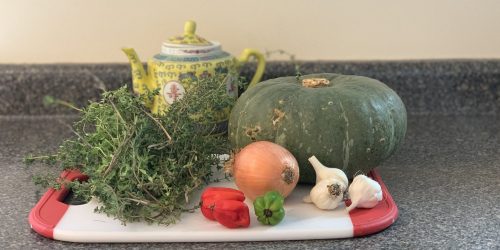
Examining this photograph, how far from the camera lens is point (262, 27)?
1261 millimetres

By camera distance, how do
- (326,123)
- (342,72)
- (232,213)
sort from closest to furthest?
(232,213) < (326,123) < (342,72)

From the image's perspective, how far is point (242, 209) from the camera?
2.31ft

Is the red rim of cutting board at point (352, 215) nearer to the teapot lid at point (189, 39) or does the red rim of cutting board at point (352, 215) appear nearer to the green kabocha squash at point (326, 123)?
the green kabocha squash at point (326, 123)

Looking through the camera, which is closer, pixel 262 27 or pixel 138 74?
pixel 138 74

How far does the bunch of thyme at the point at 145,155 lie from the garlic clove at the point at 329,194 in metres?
0.16

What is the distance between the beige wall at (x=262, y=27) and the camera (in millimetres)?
1253

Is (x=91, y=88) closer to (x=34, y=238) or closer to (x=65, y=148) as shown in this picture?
(x=65, y=148)

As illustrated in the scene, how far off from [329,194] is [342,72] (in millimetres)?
537

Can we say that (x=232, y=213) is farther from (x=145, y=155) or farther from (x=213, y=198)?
(x=145, y=155)

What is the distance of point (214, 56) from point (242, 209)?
45cm

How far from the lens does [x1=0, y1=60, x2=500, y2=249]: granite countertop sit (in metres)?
0.71

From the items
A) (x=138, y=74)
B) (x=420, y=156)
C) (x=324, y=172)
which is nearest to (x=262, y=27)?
(x=138, y=74)

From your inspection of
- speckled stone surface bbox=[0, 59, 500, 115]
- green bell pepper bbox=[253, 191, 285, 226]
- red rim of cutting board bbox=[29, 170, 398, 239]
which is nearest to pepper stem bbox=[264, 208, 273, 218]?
green bell pepper bbox=[253, 191, 285, 226]

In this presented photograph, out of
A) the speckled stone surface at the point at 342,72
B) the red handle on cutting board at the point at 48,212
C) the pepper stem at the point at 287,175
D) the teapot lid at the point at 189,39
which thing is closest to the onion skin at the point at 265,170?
the pepper stem at the point at 287,175
